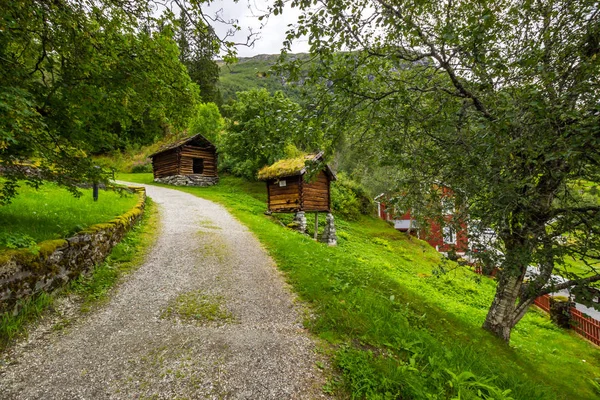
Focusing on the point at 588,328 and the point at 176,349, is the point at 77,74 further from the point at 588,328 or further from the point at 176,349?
the point at 588,328

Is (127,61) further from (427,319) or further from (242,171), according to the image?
(242,171)

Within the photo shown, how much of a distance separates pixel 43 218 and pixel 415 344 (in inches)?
312

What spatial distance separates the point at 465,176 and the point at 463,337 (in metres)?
3.55

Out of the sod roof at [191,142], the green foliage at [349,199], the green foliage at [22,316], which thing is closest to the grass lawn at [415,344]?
the green foliage at [22,316]

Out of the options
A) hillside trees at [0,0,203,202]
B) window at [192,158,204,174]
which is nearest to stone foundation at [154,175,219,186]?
window at [192,158,204,174]

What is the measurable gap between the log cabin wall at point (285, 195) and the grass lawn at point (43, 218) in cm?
864

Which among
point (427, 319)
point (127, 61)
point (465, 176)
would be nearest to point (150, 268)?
point (127, 61)

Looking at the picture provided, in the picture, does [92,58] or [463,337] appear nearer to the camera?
[92,58]

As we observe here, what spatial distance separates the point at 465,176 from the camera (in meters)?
4.42

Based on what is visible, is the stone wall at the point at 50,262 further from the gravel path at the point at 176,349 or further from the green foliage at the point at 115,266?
the gravel path at the point at 176,349

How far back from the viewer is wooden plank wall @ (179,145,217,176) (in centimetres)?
2655

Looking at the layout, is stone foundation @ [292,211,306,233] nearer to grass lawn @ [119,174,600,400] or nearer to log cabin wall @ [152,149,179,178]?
grass lawn @ [119,174,600,400]

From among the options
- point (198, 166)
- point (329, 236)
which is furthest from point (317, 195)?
point (198, 166)

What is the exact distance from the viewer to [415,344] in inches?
179
